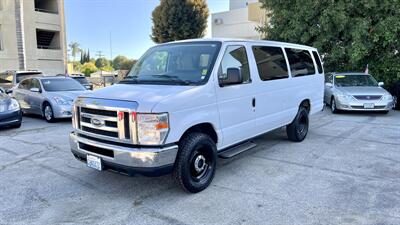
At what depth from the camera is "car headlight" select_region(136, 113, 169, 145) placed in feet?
12.8

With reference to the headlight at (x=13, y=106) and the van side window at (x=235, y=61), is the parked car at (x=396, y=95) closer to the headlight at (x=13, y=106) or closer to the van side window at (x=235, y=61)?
the van side window at (x=235, y=61)

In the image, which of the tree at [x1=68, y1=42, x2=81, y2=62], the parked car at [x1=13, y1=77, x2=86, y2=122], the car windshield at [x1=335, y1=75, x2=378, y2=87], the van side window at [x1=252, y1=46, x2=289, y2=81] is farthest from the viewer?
the tree at [x1=68, y1=42, x2=81, y2=62]

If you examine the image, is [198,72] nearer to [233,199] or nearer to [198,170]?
[198,170]

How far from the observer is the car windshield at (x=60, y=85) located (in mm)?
11032

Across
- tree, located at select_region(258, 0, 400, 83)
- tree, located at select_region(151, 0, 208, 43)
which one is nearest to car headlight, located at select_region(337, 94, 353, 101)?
tree, located at select_region(258, 0, 400, 83)

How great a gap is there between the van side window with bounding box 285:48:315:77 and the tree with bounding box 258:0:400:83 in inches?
275

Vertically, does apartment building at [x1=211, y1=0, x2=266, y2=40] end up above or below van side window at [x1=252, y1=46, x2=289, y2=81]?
above

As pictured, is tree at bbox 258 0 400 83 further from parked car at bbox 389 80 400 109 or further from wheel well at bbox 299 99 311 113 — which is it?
wheel well at bbox 299 99 311 113

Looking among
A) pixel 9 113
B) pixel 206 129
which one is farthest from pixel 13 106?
pixel 206 129

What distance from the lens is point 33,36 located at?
1125 inches

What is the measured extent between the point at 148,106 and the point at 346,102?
365 inches

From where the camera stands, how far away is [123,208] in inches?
161

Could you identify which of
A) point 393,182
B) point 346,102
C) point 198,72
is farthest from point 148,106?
point 346,102

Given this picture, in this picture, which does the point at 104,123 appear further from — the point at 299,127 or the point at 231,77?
the point at 299,127
